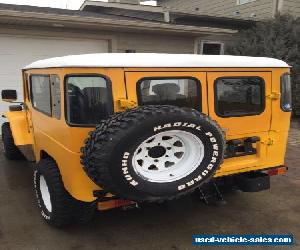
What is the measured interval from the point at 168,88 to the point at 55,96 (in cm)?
113

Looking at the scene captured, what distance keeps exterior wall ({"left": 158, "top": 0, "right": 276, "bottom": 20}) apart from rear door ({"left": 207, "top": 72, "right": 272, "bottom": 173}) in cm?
868

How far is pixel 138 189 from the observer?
2.89m

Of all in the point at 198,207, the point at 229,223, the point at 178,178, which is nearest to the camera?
the point at 178,178

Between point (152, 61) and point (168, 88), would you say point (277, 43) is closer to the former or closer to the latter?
point (168, 88)

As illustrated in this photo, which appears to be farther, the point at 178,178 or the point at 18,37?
the point at 18,37

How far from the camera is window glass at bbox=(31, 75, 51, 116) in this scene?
379 cm

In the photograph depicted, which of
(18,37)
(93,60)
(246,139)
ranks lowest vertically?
(246,139)

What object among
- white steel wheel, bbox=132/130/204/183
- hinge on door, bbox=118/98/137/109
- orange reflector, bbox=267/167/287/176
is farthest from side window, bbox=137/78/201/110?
orange reflector, bbox=267/167/287/176

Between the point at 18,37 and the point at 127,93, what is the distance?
6.44 meters

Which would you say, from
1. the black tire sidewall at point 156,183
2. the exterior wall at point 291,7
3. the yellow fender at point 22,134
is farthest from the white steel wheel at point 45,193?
the exterior wall at point 291,7

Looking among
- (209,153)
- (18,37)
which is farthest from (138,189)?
(18,37)

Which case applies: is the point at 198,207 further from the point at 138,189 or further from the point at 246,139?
the point at 138,189

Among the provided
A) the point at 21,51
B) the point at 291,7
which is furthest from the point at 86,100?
the point at 291,7

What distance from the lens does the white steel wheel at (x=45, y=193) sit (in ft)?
12.3
